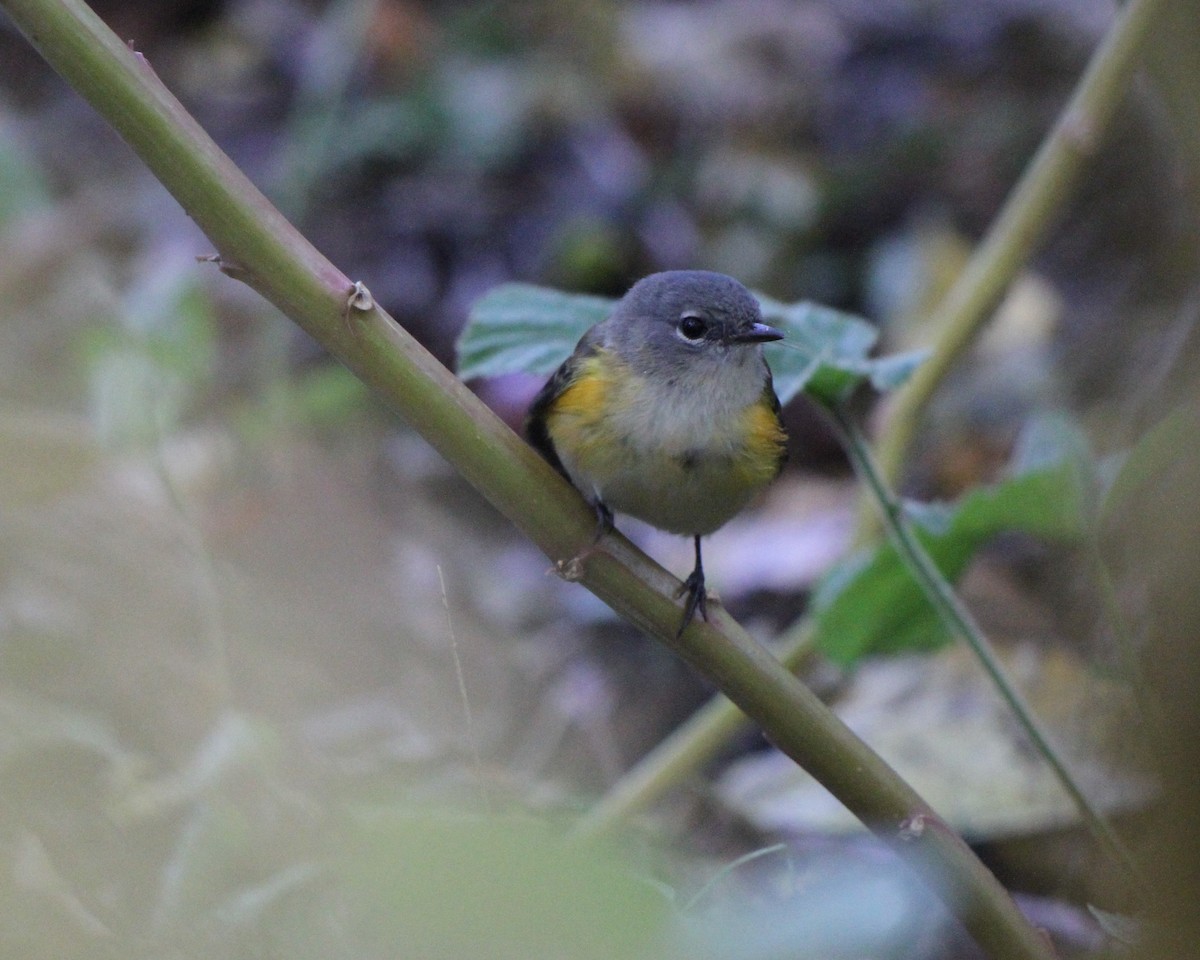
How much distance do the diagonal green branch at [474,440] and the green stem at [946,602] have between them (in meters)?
0.38

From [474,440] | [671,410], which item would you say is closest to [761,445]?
[671,410]

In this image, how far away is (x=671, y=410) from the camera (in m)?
2.19

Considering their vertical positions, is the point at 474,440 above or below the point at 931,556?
below

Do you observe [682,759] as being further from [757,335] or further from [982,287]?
[982,287]

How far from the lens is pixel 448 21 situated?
21.6 feet

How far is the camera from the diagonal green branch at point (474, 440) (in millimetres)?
1294

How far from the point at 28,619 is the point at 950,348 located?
8.32 ft

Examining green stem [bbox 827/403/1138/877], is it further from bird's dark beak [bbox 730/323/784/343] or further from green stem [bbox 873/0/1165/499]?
green stem [bbox 873/0/1165/499]

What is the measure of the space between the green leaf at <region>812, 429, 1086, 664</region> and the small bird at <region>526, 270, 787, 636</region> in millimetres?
241

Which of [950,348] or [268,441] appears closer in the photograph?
[950,348]

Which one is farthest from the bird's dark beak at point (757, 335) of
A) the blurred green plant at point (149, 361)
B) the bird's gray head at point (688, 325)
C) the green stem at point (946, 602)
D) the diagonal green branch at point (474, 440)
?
the blurred green plant at point (149, 361)

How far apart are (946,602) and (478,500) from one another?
2966 millimetres

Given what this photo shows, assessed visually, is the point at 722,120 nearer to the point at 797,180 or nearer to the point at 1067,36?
the point at 797,180

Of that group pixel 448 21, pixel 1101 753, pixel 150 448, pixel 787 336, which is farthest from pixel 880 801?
pixel 448 21
